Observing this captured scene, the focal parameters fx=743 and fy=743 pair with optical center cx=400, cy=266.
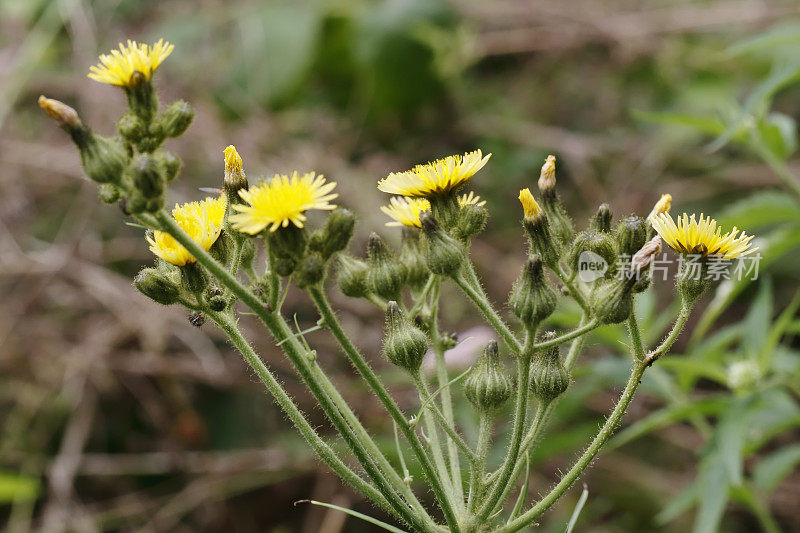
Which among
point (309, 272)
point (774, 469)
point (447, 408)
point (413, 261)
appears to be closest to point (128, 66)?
point (309, 272)

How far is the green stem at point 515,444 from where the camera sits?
1584 mm

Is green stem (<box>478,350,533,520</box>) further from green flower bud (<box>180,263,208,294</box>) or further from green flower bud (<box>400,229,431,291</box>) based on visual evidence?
green flower bud (<box>180,263,208,294</box>)

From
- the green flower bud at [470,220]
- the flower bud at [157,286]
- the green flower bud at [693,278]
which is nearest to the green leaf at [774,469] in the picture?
the green flower bud at [693,278]

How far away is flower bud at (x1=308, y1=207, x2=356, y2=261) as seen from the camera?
1608 mm

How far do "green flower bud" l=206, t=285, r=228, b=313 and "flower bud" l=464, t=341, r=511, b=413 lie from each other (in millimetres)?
610

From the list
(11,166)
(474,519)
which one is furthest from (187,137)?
(474,519)

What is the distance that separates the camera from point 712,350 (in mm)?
2820

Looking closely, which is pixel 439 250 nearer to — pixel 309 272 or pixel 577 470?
pixel 309 272

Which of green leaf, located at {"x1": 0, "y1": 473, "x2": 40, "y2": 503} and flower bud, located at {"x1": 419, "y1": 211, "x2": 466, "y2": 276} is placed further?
green leaf, located at {"x1": 0, "y1": 473, "x2": 40, "y2": 503}

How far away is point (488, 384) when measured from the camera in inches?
69.4

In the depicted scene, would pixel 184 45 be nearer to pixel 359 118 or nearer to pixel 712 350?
pixel 359 118

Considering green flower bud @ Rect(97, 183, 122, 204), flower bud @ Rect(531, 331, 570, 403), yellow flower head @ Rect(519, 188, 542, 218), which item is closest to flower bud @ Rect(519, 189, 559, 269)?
yellow flower head @ Rect(519, 188, 542, 218)

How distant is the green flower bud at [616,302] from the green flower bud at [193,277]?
87 cm

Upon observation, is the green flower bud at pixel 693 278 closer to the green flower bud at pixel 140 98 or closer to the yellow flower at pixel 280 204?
the yellow flower at pixel 280 204
